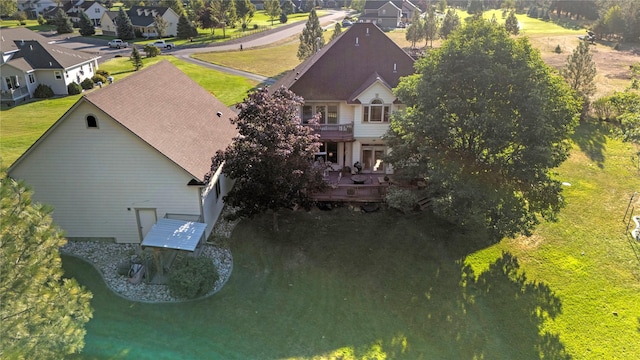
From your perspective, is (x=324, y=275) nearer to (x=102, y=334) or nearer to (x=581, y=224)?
(x=102, y=334)

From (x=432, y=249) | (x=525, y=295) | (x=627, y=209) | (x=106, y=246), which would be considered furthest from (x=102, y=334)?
(x=627, y=209)

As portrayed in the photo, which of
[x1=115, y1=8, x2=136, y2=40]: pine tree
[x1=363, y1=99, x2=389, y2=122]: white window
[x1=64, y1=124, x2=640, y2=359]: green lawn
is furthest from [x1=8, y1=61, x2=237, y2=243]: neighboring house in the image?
[x1=115, y1=8, x2=136, y2=40]: pine tree

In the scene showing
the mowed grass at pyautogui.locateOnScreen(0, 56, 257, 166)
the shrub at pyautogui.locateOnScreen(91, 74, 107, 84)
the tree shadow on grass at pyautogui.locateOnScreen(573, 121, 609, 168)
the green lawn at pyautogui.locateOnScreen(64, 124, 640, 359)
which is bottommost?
the green lawn at pyautogui.locateOnScreen(64, 124, 640, 359)

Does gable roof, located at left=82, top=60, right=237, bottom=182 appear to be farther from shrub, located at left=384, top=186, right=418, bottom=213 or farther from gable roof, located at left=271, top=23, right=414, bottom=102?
shrub, located at left=384, top=186, right=418, bottom=213

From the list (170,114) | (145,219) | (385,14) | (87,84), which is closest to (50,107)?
(87,84)

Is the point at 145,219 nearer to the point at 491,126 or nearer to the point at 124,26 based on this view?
the point at 491,126

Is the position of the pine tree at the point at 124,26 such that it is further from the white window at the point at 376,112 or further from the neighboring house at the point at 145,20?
the white window at the point at 376,112
